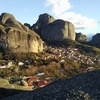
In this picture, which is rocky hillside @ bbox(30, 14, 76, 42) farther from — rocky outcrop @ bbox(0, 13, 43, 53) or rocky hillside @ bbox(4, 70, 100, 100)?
rocky hillside @ bbox(4, 70, 100, 100)

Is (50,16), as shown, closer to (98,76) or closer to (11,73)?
(11,73)

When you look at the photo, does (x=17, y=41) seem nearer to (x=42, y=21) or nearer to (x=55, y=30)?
(x=55, y=30)

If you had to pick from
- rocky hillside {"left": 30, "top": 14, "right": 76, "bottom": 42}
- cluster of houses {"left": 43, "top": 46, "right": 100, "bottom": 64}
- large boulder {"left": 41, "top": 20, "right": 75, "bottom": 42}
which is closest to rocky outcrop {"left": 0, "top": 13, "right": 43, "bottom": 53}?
cluster of houses {"left": 43, "top": 46, "right": 100, "bottom": 64}

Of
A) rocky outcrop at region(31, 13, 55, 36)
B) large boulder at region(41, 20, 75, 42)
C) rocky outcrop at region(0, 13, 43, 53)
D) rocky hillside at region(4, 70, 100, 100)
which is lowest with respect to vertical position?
rocky hillside at region(4, 70, 100, 100)

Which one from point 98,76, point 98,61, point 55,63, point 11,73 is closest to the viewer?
point 98,76

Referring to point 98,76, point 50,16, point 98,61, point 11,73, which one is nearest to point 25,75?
point 11,73

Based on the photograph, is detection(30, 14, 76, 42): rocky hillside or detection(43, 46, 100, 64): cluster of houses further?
detection(30, 14, 76, 42): rocky hillside

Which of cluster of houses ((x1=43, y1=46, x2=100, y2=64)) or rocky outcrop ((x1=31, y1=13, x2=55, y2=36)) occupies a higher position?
rocky outcrop ((x1=31, y1=13, x2=55, y2=36))

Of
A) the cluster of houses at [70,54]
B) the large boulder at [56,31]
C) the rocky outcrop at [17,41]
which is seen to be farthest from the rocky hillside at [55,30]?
the rocky outcrop at [17,41]

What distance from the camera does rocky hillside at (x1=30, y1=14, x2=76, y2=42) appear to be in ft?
413

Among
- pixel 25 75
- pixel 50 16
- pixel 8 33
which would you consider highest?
pixel 50 16

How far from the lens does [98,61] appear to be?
103m

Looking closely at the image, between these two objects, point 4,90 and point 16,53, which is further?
point 16,53

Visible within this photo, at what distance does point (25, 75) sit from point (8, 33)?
23.3m
